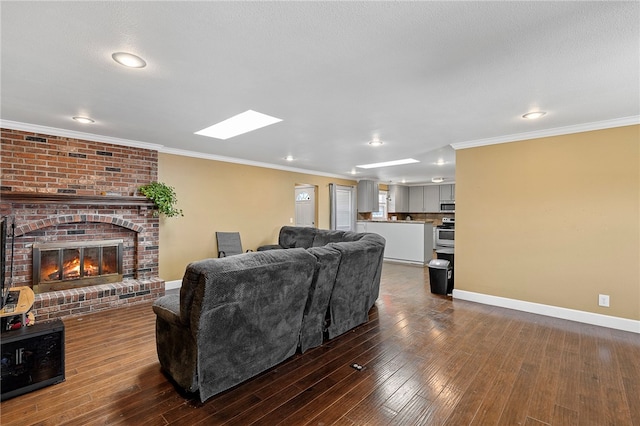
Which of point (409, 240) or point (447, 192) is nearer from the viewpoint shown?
point (409, 240)

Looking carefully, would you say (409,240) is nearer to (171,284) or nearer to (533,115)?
(533,115)

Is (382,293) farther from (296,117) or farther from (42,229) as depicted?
(42,229)

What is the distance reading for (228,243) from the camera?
567 centimetres

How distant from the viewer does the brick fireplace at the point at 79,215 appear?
141 inches

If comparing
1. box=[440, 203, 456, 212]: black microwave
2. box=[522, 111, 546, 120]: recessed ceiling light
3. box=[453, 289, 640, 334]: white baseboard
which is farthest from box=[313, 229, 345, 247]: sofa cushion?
box=[440, 203, 456, 212]: black microwave

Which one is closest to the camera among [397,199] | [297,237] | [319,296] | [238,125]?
[319,296]

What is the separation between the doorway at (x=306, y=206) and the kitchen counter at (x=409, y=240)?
186 centimetres

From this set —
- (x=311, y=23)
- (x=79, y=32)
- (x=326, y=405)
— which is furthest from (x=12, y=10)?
(x=326, y=405)

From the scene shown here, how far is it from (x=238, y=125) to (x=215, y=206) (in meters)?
2.41

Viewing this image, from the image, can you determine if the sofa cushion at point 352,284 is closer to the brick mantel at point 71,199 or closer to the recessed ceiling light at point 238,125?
the recessed ceiling light at point 238,125

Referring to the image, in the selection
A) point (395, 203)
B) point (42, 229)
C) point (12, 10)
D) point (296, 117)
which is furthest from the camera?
point (395, 203)

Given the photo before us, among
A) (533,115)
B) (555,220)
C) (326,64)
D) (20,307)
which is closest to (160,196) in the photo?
(20,307)

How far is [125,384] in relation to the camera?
7.45ft

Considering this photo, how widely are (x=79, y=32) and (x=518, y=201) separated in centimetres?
484
